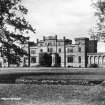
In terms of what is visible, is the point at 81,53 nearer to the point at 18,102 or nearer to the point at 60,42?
the point at 60,42

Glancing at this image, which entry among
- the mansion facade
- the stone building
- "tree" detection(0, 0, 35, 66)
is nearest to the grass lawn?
"tree" detection(0, 0, 35, 66)

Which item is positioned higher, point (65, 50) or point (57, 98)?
point (65, 50)

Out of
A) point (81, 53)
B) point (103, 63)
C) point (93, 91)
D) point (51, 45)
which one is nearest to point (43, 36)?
point (51, 45)

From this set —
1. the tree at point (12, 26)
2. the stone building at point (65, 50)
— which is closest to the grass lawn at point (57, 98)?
the tree at point (12, 26)

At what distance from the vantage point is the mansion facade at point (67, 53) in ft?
347

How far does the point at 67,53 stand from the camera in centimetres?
10856

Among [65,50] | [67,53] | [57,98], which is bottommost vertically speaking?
[57,98]

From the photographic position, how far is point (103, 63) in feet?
343

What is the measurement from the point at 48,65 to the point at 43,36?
17.8 meters

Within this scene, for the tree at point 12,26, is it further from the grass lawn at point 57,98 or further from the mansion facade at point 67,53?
the mansion facade at point 67,53

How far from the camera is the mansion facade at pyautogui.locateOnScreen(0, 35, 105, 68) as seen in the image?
4166 inches

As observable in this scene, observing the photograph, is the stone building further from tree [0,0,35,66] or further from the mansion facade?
tree [0,0,35,66]

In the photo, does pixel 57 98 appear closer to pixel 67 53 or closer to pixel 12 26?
pixel 12 26

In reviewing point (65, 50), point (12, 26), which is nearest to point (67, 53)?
point (65, 50)
